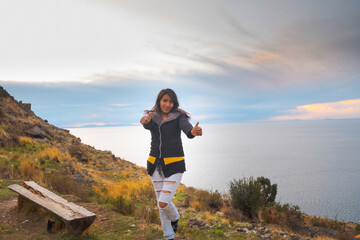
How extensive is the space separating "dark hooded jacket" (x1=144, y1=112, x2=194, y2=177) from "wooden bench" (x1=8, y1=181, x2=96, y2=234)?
5.96 feet

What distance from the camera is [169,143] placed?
3.44m

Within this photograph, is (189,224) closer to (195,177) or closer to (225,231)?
(225,231)

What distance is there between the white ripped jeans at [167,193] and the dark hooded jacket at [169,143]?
9cm

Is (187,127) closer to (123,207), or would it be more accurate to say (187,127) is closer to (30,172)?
(123,207)

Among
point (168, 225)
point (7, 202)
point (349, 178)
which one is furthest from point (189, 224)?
point (349, 178)

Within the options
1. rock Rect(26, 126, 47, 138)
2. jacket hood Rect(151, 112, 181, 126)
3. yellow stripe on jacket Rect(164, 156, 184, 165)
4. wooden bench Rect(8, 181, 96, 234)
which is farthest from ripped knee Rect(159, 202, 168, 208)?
rock Rect(26, 126, 47, 138)

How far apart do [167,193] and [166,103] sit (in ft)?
4.35

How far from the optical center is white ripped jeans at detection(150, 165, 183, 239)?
3348 mm

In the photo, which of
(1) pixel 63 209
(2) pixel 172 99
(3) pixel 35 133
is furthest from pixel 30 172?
(3) pixel 35 133

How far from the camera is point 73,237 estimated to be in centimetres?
420

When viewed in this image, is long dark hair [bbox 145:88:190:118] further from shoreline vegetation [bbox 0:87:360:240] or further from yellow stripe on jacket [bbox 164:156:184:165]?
shoreline vegetation [bbox 0:87:360:240]

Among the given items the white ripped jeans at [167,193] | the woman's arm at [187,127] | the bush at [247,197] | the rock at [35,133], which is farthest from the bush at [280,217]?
the rock at [35,133]

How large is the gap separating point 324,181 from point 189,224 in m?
79.2

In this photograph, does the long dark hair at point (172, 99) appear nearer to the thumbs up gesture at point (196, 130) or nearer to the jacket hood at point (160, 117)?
the jacket hood at point (160, 117)
